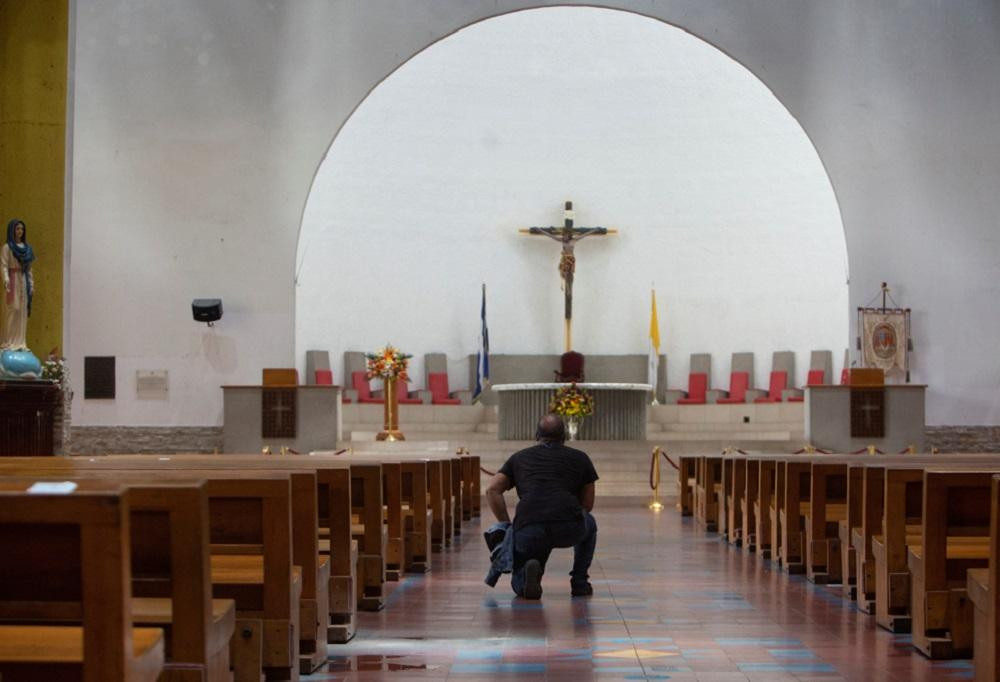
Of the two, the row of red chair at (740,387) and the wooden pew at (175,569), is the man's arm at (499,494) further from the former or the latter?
the row of red chair at (740,387)

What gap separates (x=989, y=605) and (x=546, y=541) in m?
2.79

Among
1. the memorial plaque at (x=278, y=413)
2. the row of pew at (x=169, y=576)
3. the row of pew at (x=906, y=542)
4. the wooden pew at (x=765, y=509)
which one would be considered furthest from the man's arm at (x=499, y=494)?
the memorial plaque at (x=278, y=413)

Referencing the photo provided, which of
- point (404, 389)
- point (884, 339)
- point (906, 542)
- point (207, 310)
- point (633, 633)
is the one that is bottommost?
point (633, 633)

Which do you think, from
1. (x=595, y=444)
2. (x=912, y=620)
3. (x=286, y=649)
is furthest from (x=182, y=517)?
(x=595, y=444)

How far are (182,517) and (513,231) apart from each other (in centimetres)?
1673

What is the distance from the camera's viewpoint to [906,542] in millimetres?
4934

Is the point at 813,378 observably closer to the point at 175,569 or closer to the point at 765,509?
the point at 765,509

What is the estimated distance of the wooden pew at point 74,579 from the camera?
209cm

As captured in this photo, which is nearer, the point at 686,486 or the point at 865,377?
the point at 686,486

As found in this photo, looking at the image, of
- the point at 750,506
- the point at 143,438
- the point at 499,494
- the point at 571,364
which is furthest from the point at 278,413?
the point at 499,494

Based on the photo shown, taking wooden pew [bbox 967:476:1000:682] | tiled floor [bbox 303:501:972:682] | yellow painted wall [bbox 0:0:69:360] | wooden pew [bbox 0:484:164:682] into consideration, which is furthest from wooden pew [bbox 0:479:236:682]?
yellow painted wall [bbox 0:0:69:360]

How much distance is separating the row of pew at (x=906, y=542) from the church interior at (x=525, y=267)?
48 mm

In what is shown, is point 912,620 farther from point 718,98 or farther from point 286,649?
point 718,98

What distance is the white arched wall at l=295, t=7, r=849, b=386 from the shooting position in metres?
18.2
